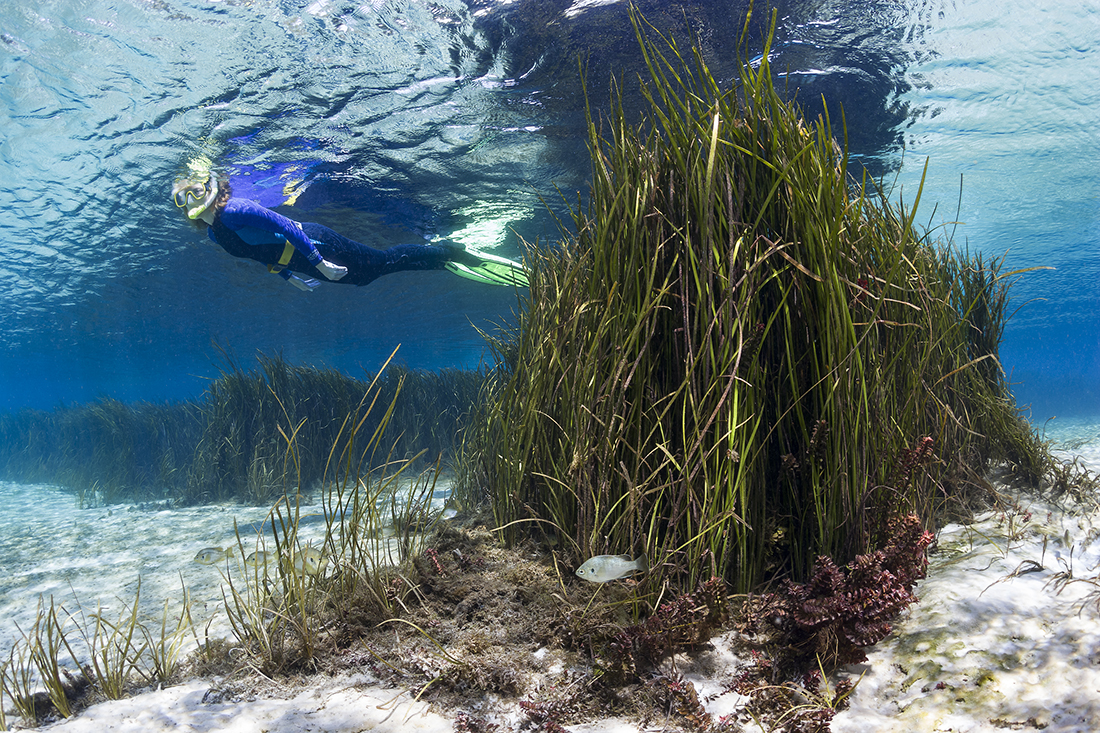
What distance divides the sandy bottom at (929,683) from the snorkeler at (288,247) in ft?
16.7

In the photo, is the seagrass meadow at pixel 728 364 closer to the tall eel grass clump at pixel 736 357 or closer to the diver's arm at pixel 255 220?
the tall eel grass clump at pixel 736 357

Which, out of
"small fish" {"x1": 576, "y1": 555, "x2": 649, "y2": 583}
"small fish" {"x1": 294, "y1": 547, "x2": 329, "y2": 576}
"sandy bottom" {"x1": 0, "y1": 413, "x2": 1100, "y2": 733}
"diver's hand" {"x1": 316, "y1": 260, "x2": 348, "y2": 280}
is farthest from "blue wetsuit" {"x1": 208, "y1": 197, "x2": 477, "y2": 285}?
"small fish" {"x1": 576, "y1": 555, "x2": 649, "y2": 583}

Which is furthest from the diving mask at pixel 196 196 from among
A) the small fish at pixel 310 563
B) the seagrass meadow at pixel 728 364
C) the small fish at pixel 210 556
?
the seagrass meadow at pixel 728 364

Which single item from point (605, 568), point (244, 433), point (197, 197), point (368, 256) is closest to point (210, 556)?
point (605, 568)

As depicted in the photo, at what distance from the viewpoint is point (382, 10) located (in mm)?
8164

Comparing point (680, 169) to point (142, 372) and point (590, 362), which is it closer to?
point (590, 362)

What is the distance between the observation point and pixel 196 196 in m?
8.32

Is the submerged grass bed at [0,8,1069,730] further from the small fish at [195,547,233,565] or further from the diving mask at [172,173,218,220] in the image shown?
the diving mask at [172,173,218,220]

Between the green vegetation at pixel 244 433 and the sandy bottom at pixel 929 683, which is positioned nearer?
the sandy bottom at pixel 929 683

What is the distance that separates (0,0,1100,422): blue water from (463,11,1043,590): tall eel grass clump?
1646 mm

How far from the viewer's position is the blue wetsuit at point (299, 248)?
28.6 feet

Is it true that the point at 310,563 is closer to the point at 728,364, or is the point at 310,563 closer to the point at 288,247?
the point at 728,364

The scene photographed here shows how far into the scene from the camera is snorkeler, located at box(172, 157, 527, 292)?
28.0ft

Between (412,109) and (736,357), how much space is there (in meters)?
10.4
